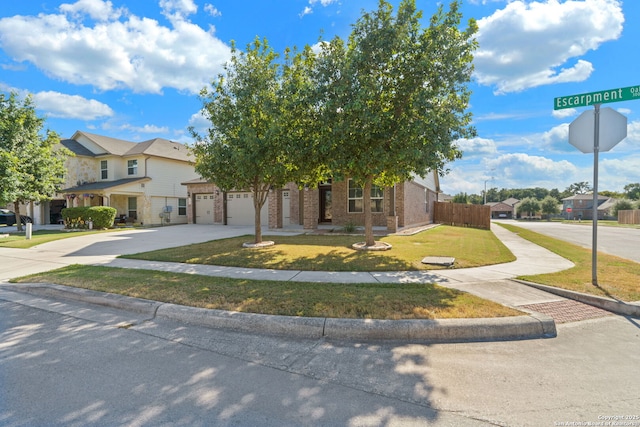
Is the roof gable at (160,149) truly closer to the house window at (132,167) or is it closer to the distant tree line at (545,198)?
the house window at (132,167)

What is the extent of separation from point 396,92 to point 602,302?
6.81 metres

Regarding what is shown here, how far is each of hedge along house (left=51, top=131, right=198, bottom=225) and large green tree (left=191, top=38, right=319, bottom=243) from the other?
15.4m

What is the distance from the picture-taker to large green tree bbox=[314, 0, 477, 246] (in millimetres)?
8523

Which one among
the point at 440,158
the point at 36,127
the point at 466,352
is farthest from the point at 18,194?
the point at 466,352

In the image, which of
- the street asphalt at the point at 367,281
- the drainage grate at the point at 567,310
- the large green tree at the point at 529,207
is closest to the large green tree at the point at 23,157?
the street asphalt at the point at 367,281

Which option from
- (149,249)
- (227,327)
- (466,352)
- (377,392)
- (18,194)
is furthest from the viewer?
(18,194)

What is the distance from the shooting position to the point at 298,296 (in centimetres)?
539

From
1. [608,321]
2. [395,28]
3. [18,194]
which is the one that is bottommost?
[608,321]

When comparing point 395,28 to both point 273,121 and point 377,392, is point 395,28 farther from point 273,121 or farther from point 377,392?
point 377,392

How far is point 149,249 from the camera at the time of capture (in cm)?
1147

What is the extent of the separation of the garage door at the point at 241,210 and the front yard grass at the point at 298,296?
45.3 feet

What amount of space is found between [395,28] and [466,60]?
2096 mm

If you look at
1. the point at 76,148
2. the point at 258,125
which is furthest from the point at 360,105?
the point at 76,148

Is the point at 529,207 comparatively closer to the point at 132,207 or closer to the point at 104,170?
the point at 132,207
